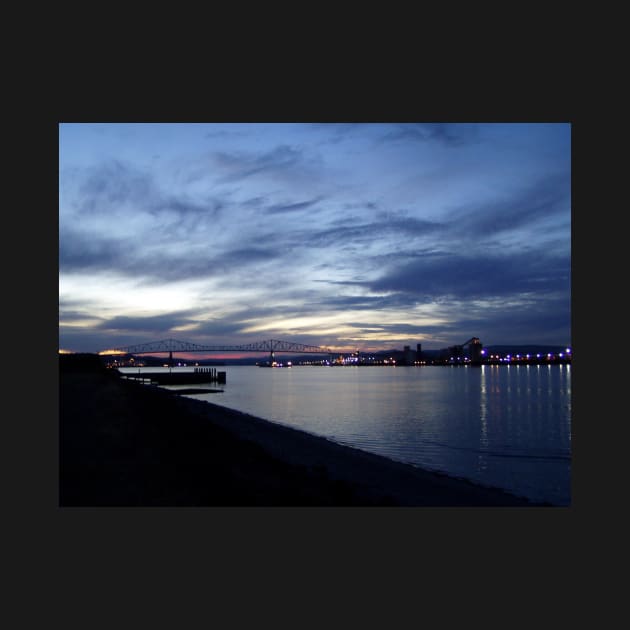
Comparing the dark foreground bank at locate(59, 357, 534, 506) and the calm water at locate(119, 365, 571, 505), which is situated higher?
the dark foreground bank at locate(59, 357, 534, 506)

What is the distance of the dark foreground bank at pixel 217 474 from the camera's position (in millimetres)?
6832

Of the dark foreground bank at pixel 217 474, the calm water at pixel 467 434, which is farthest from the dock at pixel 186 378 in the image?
the dark foreground bank at pixel 217 474

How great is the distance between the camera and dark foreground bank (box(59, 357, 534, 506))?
6832mm

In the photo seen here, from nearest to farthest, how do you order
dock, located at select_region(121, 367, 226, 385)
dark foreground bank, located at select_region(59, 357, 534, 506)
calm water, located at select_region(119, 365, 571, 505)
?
dark foreground bank, located at select_region(59, 357, 534, 506) → calm water, located at select_region(119, 365, 571, 505) → dock, located at select_region(121, 367, 226, 385)

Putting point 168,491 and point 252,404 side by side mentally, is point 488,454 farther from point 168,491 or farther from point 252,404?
point 252,404

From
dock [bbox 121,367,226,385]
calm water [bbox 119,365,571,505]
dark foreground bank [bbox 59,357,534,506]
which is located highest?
dark foreground bank [bbox 59,357,534,506]

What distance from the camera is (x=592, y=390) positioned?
649 cm

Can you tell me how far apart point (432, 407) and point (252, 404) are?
40.7 ft

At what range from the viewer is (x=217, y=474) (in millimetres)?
7840

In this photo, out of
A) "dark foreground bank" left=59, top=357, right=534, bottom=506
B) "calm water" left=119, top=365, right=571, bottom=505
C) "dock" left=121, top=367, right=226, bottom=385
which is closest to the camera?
"dark foreground bank" left=59, top=357, right=534, bottom=506

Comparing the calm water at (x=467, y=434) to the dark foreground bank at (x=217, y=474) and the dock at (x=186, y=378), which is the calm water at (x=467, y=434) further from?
the dock at (x=186, y=378)

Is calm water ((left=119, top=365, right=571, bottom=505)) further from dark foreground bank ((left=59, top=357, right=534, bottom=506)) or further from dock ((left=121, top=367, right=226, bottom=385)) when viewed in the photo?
dock ((left=121, top=367, right=226, bottom=385))

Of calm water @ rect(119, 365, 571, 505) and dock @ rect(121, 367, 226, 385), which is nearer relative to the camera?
calm water @ rect(119, 365, 571, 505)

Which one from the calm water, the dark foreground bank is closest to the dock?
the calm water
